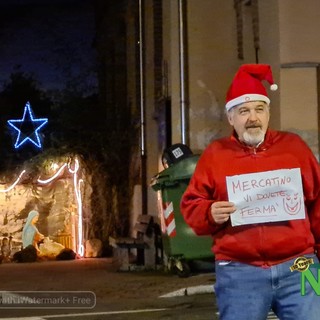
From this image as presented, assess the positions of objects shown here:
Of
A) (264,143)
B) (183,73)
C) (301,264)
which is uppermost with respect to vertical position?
(183,73)

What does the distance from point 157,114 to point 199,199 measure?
36.5 feet

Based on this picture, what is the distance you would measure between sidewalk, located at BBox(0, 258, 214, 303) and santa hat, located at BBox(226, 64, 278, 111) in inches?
230

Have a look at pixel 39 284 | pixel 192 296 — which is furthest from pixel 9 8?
pixel 192 296

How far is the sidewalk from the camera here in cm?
979

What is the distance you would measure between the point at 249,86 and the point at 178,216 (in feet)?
21.2

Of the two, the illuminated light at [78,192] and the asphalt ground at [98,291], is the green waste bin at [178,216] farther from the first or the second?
the illuminated light at [78,192]

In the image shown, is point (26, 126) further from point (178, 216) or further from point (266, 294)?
point (266, 294)

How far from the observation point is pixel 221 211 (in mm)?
3605

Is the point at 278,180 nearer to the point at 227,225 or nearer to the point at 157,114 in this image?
the point at 227,225

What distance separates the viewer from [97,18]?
2338 cm

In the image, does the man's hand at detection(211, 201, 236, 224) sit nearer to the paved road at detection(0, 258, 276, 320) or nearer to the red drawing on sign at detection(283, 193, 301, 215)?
the red drawing on sign at detection(283, 193, 301, 215)

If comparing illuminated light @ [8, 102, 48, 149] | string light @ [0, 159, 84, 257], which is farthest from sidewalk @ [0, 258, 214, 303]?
illuminated light @ [8, 102, 48, 149]

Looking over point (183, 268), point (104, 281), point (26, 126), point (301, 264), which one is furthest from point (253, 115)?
point (26, 126)

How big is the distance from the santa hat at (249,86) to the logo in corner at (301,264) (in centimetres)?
80
